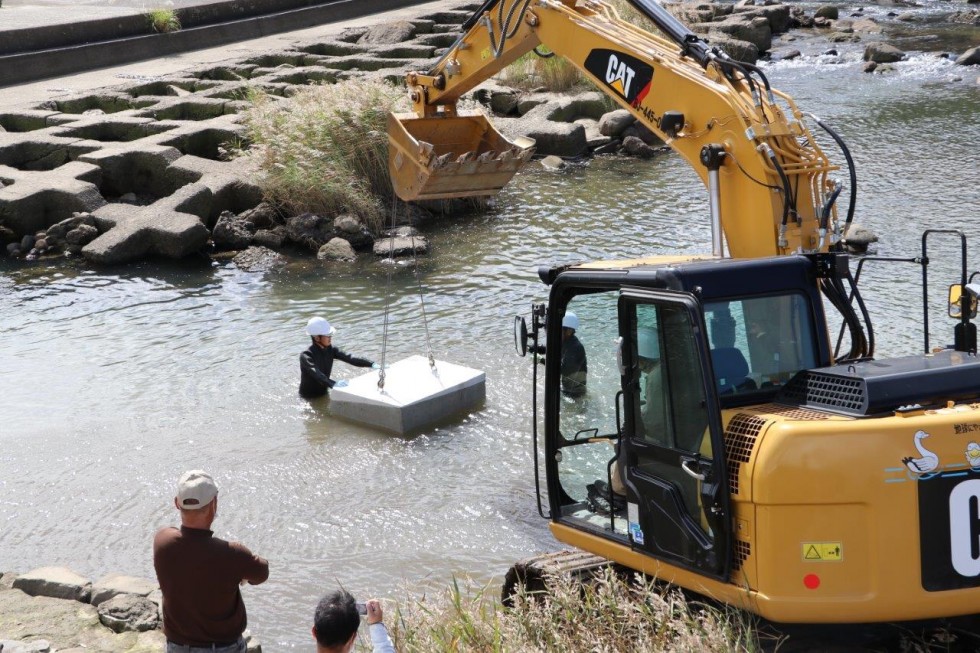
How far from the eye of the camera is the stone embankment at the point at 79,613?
6027mm

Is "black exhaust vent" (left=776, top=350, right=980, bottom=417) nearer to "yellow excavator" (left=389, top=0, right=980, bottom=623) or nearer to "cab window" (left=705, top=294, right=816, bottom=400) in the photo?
"yellow excavator" (left=389, top=0, right=980, bottom=623)

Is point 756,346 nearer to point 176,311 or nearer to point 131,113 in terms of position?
point 176,311

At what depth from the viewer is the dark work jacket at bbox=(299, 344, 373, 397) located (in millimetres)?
10180

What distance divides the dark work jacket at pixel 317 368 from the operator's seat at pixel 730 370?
17.3ft

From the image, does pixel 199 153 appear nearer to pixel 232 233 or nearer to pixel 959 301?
pixel 232 233

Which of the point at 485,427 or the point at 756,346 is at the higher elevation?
the point at 756,346

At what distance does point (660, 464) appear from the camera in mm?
5383

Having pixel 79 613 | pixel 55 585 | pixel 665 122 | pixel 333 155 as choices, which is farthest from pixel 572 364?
pixel 333 155

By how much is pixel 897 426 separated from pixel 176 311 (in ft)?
32.4

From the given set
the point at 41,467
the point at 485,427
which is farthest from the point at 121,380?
the point at 485,427

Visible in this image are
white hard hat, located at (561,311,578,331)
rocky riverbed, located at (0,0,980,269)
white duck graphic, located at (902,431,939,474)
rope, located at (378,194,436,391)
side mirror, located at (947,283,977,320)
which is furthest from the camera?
rocky riverbed, located at (0,0,980,269)

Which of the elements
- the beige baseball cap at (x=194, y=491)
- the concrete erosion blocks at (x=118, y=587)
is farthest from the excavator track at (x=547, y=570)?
the concrete erosion blocks at (x=118, y=587)

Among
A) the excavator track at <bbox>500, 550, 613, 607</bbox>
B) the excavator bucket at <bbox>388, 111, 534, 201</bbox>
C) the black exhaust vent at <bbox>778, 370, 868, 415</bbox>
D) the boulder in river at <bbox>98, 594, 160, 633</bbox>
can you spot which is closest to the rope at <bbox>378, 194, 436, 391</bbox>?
the excavator bucket at <bbox>388, 111, 534, 201</bbox>

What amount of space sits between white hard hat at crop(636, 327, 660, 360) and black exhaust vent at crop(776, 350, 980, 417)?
0.64 metres
